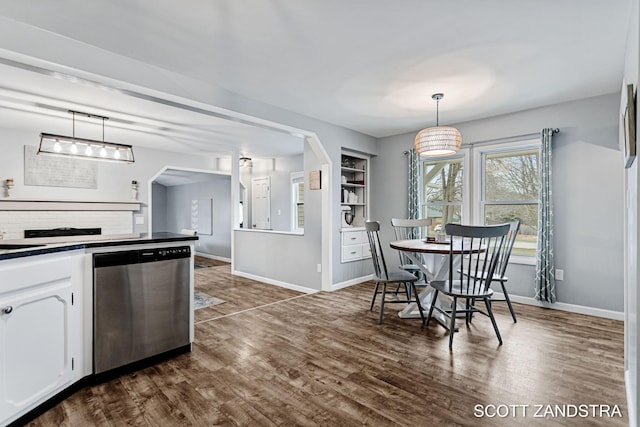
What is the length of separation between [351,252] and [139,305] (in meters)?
3.19

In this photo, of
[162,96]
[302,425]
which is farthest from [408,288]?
[162,96]

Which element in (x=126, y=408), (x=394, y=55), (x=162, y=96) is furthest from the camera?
(x=162, y=96)

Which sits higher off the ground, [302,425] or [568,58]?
[568,58]

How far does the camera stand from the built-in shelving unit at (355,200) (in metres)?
4.96

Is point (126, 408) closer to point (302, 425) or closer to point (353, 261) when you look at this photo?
point (302, 425)

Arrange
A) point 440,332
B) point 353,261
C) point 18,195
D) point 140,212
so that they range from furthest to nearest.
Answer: point 140,212, point 353,261, point 18,195, point 440,332

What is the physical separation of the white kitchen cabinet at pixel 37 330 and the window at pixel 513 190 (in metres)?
4.54

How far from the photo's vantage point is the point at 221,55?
2.60 metres


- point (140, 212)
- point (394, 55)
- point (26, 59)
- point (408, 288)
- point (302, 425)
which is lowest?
point (302, 425)

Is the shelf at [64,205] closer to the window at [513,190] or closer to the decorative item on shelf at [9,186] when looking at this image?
the decorative item on shelf at [9,186]

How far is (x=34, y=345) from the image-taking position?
70.0 inches

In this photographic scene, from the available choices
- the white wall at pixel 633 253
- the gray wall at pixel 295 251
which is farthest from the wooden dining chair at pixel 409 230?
the white wall at pixel 633 253

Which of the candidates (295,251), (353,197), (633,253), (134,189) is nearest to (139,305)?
(295,251)

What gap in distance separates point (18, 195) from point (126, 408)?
15.0 feet
